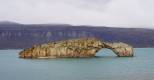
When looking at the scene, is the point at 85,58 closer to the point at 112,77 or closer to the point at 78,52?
the point at 78,52

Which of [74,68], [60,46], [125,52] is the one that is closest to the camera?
[74,68]

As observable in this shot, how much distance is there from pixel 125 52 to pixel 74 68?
51.1 metres

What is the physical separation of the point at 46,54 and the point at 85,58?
12721 mm

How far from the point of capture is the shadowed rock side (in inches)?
6698

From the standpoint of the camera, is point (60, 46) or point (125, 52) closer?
point (60, 46)

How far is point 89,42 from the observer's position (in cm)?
17050

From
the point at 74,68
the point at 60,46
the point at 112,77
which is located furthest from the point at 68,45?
the point at 112,77

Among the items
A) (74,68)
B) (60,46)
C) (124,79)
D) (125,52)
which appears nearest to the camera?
(124,79)

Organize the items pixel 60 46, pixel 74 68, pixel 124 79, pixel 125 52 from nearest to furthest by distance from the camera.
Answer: pixel 124 79, pixel 74 68, pixel 60 46, pixel 125 52

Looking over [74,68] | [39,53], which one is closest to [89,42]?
[39,53]

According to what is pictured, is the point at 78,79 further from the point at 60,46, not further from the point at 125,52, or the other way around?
the point at 125,52

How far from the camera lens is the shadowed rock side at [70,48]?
17012 centimetres

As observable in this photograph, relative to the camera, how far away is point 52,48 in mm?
169500

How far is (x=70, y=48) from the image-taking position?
560ft
